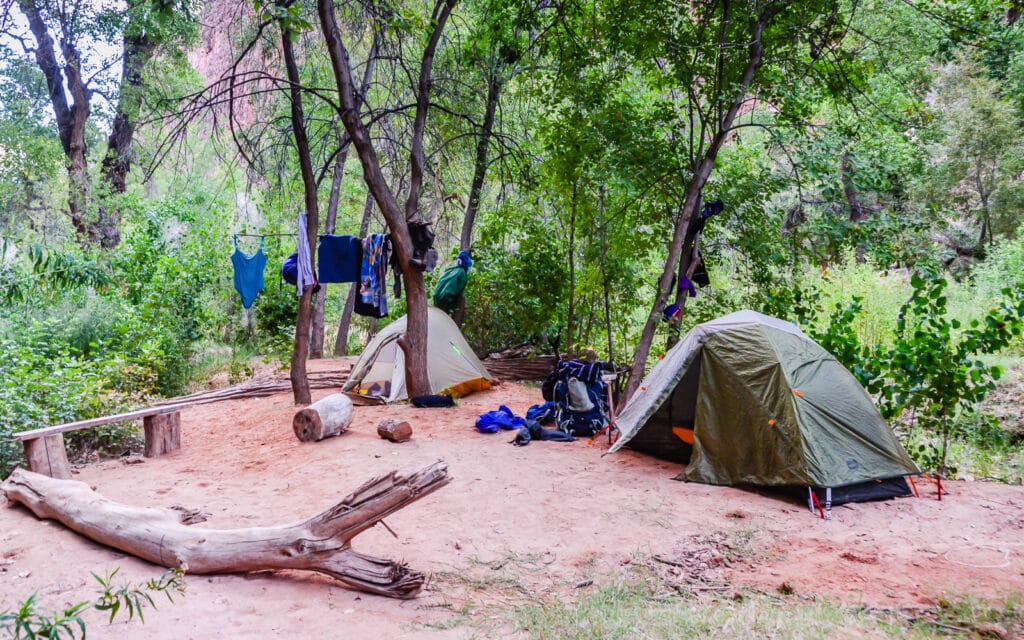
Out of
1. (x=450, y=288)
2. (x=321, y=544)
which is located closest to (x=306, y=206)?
(x=450, y=288)

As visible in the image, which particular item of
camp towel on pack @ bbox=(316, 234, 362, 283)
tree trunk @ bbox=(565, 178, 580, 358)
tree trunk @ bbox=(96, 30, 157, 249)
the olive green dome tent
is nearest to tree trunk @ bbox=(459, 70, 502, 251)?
tree trunk @ bbox=(565, 178, 580, 358)

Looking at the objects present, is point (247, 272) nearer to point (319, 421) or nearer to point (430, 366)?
point (430, 366)

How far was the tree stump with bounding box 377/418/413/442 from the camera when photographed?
7.70m

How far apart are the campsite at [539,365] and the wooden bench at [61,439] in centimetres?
4

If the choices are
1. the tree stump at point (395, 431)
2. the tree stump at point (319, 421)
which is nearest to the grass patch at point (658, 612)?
the tree stump at point (395, 431)

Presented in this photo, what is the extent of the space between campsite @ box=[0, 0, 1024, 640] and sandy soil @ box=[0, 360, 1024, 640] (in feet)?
0.12

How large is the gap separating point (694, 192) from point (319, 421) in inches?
202

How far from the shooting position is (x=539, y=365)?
12.4 m

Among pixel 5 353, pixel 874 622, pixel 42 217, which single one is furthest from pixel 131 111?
pixel 874 622

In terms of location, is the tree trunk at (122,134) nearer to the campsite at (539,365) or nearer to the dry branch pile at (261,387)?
the campsite at (539,365)

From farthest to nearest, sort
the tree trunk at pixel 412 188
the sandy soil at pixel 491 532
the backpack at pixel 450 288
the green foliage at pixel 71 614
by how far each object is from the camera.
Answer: the backpack at pixel 450 288 → the tree trunk at pixel 412 188 → the sandy soil at pixel 491 532 → the green foliage at pixel 71 614

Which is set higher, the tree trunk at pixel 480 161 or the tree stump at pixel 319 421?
the tree trunk at pixel 480 161

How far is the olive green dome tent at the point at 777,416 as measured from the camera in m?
6.04

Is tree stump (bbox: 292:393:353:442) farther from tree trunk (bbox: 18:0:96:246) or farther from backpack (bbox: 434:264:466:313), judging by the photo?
tree trunk (bbox: 18:0:96:246)
